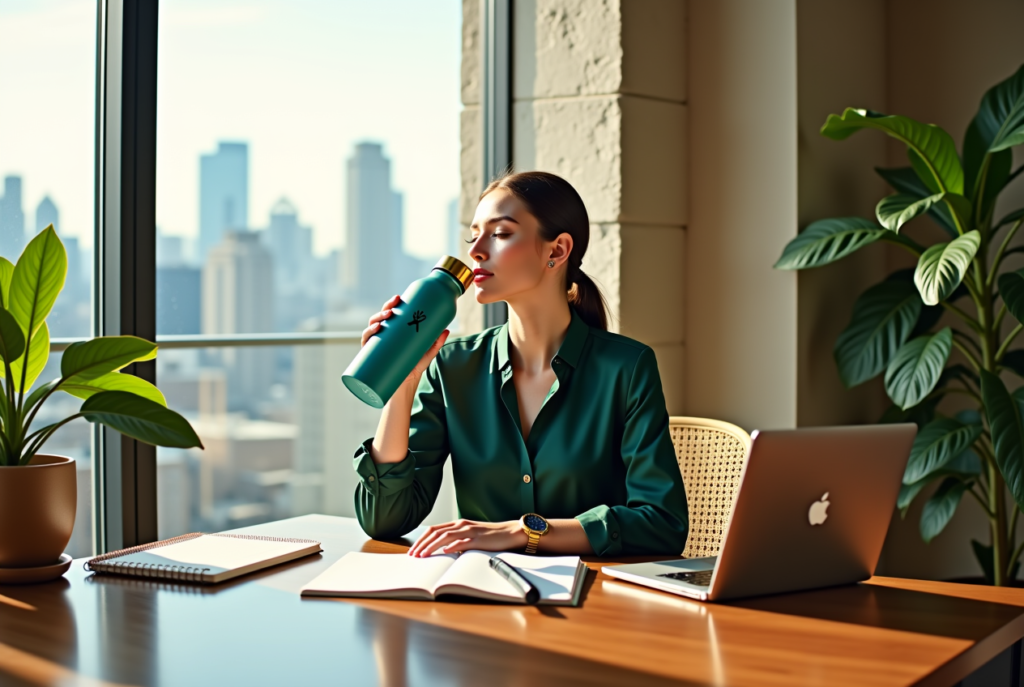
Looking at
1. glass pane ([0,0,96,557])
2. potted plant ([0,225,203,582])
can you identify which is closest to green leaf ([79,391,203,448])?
potted plant ([0,225,203,582])

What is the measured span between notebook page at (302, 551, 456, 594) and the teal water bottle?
222 mm

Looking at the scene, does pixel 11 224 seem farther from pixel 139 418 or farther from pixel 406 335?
pixel 406 335

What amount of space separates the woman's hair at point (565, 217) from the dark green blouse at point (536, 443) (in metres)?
0.10

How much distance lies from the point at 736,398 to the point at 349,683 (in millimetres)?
2172

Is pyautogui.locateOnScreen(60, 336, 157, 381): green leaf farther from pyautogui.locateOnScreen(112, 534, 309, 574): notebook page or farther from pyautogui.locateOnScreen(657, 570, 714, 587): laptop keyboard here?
pyautogui.locateOnScreen(657, 570, 714, 587): laptop keyboard

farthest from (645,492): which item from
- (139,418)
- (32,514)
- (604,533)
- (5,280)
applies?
(5,280)

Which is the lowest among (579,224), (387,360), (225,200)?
(387,360)

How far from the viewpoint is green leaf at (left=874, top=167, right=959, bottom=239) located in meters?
2.79

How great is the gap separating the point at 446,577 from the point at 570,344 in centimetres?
68

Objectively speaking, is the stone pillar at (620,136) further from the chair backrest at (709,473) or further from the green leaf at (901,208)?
the chair backrest at (709,473)

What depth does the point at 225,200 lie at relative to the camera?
165 inches

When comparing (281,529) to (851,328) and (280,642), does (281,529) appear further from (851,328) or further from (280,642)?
(851,328)

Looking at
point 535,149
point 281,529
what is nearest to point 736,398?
point 535,149

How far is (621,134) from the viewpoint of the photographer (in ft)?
9.39
